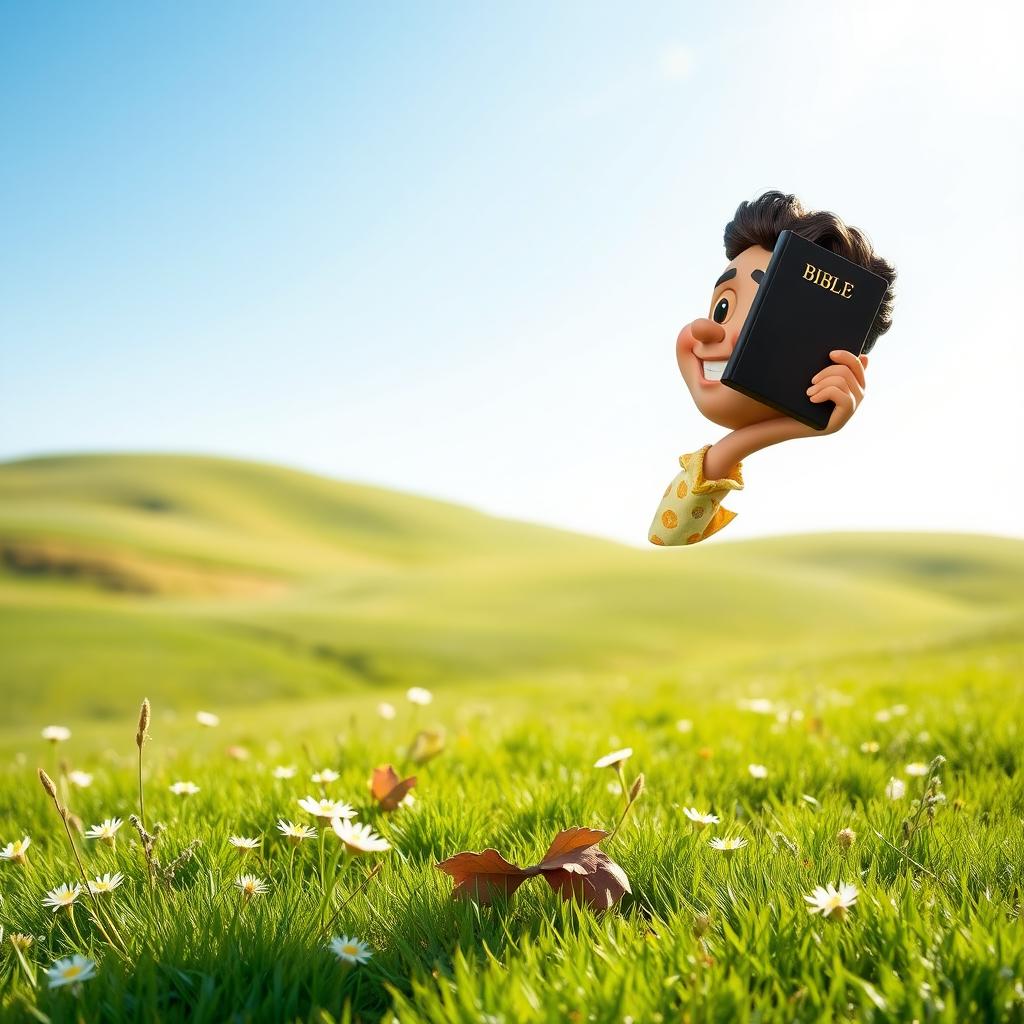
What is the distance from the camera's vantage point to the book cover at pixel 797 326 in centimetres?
273

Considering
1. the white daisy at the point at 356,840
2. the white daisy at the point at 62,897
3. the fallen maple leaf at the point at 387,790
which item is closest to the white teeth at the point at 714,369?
the white daisy at the point at 356,840

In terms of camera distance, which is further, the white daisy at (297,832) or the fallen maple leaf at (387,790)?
the fallen maple leaf at (387,790)

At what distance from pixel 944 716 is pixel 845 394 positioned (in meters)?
3.67

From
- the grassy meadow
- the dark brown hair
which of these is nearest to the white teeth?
the dark brown hair

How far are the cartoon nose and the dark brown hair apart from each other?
365mm

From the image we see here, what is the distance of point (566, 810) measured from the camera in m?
3.51

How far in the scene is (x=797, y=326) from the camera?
2770mm

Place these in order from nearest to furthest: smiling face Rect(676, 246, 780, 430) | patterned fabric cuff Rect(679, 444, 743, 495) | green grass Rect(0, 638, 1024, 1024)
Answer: green grass Rect(0, 638, 1024, 1024), smiling face Rect(676, 246, 780, 430), patterned fabric cuff Rect(679, 444, 743, 495)

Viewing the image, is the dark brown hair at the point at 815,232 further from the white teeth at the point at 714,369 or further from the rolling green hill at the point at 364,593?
the rolling green hill at the point at 364,593

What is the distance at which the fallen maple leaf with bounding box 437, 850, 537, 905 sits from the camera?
2561mm

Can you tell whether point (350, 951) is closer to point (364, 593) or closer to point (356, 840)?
point (356, 840)

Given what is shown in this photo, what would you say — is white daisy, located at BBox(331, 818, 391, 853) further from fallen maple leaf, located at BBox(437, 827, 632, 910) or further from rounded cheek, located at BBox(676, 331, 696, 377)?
rounded cheek, located at BBox(676, 331, 696, 377)

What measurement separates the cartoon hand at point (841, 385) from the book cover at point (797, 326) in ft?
0.10

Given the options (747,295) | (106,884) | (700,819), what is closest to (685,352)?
(747,295)
